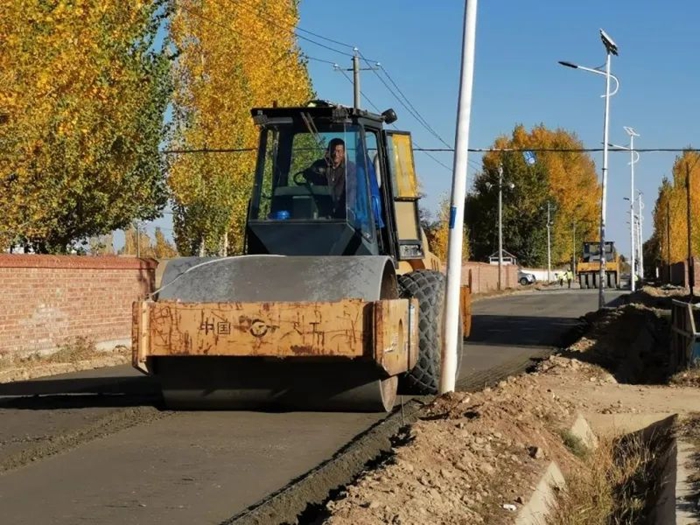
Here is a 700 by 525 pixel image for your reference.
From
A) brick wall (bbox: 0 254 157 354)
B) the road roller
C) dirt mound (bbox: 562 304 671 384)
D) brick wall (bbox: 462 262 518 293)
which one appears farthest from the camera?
brick wall (bbox: 462 262 518 293)

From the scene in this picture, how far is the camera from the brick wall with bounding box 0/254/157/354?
1912 centimetres

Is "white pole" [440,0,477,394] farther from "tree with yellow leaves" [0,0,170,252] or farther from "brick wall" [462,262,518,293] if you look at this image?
"brick wall" [462,262,518,293]

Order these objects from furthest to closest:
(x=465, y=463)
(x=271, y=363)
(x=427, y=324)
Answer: (x=427, y=324) < (x=271, y=363) < (x=465, y=463)

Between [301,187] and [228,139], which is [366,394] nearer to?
[301,187]

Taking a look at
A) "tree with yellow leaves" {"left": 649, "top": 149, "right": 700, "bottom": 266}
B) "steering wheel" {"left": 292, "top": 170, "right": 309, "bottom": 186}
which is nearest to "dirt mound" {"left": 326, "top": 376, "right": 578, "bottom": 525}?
"steering wheel" {"left": 292, "top": 170, "right": 309, "bottom": 186}

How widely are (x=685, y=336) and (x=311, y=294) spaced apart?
1208cm

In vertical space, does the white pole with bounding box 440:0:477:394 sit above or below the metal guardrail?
above

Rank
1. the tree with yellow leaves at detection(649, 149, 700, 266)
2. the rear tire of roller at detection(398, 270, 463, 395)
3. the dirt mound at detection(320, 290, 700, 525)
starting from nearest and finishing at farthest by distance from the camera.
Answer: the dirt mound at detection(320, 290, 700, 525) → the rear tire of roller at detection(398, 270, 463, 395) → the tree with yellow leaves at detection(649, 149, 700, 266)

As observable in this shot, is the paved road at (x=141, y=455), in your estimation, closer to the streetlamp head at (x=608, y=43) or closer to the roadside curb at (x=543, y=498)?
the roadside curb at (x=543, y=498)

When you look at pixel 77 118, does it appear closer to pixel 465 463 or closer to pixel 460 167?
pixel 460 167

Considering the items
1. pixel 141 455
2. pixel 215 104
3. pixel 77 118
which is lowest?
pixel 141 455

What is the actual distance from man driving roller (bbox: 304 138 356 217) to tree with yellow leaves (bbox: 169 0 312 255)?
22.6m

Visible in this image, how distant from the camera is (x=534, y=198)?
96250mm

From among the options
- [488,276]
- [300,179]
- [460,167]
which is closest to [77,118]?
[300,179]
